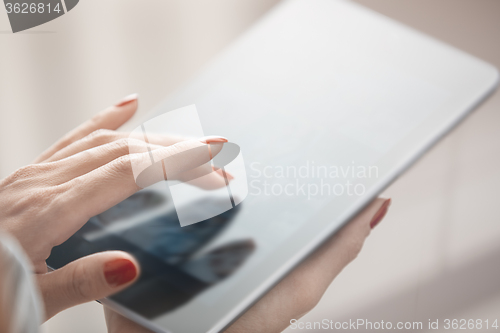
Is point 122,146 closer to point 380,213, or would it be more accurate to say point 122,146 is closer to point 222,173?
point 222,173

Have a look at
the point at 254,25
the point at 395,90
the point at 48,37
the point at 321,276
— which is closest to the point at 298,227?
the point at 321,276

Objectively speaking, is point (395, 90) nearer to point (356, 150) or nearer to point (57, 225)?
point (356, 150)

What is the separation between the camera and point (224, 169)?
0.38 m

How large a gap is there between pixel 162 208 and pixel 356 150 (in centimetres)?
18

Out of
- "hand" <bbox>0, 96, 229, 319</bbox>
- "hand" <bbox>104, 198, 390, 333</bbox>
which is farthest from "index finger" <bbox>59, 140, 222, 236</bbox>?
"hand" <bbox>104, 198, 390, 333</bbox>

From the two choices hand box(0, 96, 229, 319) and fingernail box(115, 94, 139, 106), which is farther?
fingernail box(115, 94, 139, 106)

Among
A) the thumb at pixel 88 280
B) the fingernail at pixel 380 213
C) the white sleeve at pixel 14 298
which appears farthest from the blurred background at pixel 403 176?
the white sleeve at pixel 14 298

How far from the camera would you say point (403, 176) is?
36cm

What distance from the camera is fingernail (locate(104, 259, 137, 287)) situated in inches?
12.2

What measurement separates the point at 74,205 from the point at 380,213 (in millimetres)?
271

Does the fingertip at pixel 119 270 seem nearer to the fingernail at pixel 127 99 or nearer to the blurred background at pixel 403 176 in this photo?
the blurred background at pixel 403 176

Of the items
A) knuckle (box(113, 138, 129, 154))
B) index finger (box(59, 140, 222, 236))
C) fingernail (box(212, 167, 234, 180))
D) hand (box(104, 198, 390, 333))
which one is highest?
knuckle (box(113, 138, 129, 154))

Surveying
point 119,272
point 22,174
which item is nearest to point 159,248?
point 119,272

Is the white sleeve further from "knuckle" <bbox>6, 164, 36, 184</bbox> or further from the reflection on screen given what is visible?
"knuckle" <bbox>6, 164, 36, 184</bbox>
